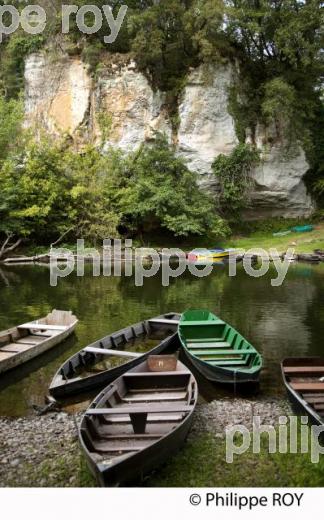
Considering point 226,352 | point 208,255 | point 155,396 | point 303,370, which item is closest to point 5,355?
point 155,396

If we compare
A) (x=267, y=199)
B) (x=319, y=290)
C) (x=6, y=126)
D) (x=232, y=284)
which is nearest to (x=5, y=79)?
(x=6, y=126)

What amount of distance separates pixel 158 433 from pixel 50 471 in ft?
5.96

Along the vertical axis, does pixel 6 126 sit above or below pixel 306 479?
above

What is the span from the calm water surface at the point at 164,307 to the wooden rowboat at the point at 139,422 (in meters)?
1.63

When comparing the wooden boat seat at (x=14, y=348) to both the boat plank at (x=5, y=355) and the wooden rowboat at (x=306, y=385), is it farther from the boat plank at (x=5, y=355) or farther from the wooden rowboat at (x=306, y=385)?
the wooden rowboat at (x=306, y=385)

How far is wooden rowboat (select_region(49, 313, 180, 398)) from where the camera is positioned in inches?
416

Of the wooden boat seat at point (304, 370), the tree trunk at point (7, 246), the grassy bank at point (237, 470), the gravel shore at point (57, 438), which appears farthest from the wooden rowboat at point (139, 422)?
the tree trunk at point (7, 246)

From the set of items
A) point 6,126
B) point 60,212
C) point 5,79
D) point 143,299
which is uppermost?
point 5,79

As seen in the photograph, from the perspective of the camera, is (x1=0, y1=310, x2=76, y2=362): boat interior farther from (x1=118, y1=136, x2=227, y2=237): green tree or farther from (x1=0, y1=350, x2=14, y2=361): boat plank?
(x1=118, y1=136, x2=227, y2=237): green tree

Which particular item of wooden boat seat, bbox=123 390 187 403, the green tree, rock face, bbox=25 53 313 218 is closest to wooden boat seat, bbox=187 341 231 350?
wooden boat seat, bbox=123 390 187 403

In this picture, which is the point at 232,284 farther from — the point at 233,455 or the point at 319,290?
the point at 233,455

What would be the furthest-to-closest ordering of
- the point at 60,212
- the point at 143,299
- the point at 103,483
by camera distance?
the point at 60,212
the point at 143,299
the point at 103,483

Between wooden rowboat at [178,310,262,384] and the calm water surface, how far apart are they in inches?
22.3

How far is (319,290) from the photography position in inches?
950
